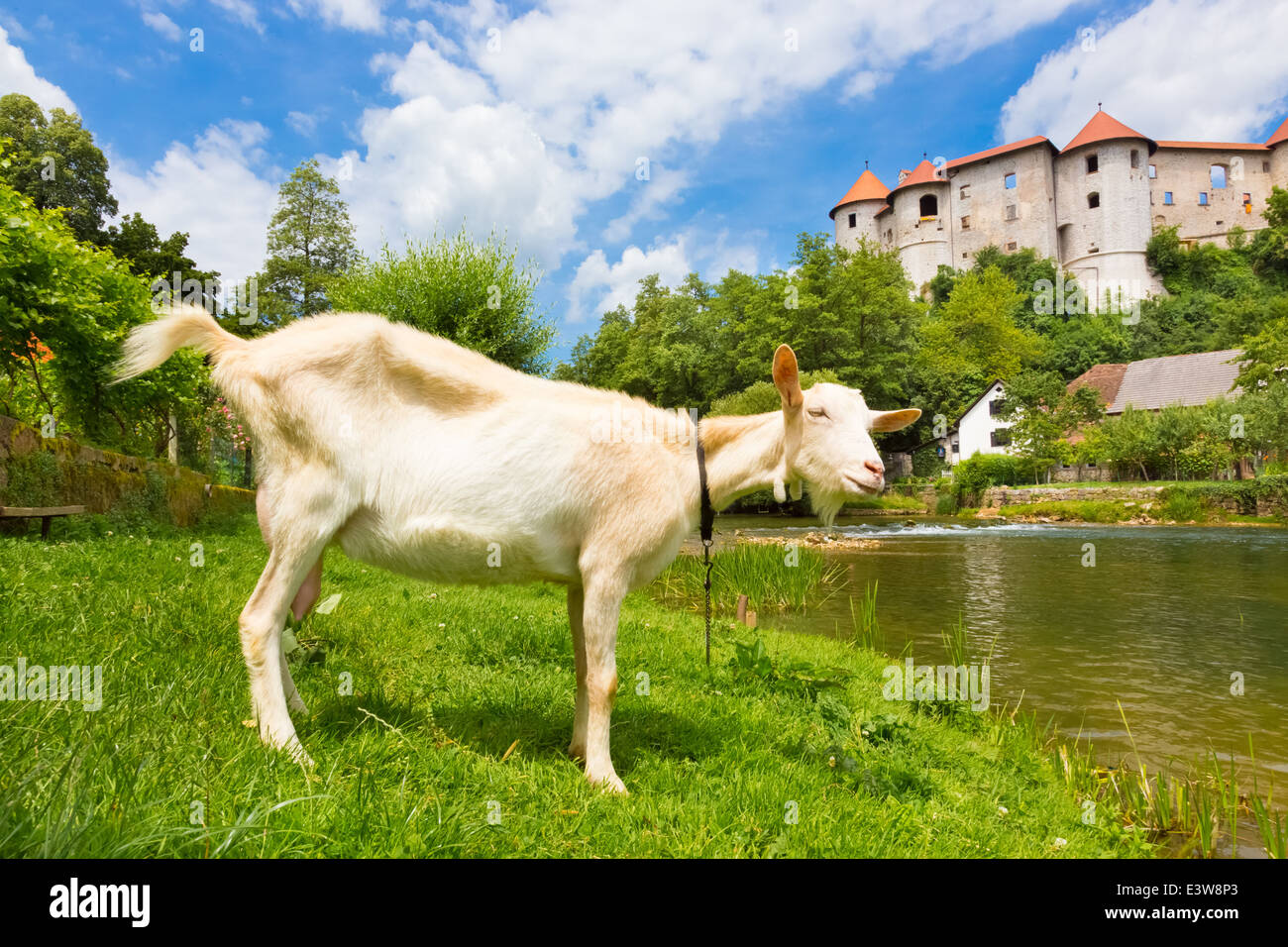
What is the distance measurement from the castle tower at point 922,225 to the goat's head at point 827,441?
296 feet

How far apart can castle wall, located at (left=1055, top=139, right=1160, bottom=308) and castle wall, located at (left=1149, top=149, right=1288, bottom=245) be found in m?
4.74

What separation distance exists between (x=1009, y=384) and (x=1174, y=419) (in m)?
11.3

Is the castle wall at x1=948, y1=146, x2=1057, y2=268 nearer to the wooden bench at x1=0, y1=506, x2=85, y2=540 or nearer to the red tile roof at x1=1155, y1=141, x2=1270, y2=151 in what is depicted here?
the red tile roof at x1=1155, y1=141, x2=1270, y2=151

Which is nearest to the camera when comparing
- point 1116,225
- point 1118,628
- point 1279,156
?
point 1118,628

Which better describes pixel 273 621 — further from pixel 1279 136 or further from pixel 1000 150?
pixel 1279 136

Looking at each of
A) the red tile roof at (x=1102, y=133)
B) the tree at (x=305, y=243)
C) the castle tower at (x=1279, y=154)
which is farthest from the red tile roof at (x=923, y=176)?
the tree at (x=305, y=243)

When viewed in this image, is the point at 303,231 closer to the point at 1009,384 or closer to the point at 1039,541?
the point at 1039,541

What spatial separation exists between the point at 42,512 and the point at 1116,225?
Result: 98.0 m

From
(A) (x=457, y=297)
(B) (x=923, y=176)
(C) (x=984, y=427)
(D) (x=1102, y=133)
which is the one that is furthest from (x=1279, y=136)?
(A) (x=457, y=297)

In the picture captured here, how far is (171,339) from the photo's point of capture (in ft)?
10.6

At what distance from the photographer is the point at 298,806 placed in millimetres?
2285

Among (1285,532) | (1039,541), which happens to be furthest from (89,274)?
(1285,532)

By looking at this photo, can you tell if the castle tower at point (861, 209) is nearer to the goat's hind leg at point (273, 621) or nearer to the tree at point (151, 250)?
the tree at point (151, 250)
